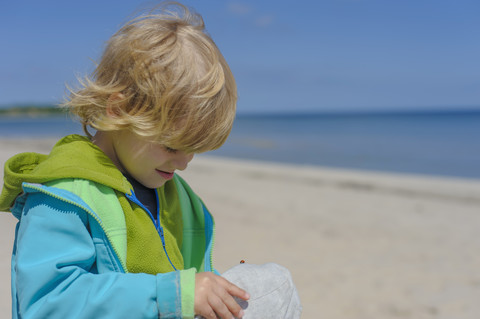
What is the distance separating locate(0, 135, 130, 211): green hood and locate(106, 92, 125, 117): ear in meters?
0.12

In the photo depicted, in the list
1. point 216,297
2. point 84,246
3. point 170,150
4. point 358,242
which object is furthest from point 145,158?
point 358,242

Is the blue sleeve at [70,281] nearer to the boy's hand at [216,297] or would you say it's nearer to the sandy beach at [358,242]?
the boy's hand at [216,297]

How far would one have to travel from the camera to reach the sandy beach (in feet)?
12.3

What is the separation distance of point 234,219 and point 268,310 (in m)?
4.77

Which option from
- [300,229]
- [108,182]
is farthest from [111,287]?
[300,229]

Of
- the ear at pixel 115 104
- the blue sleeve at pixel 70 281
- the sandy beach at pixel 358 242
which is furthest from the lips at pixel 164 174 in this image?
the sandy beach at pixel 358 242

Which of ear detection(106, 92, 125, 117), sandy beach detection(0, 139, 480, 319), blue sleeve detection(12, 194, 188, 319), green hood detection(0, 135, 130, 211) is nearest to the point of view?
blue sleeve detection(12, 194, 188, 319)

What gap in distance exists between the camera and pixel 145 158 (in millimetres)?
1441

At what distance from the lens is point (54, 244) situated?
1167mm

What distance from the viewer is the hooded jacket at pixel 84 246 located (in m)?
1.14

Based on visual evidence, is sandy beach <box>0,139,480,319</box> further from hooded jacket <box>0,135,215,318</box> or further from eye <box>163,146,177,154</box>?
eye <box>163,146,177,154</box>

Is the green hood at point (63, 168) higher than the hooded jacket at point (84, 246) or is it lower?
higher

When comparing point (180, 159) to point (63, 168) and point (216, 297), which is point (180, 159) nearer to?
point (63, 168)

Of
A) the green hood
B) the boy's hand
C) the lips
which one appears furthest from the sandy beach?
the boy's hand
